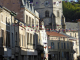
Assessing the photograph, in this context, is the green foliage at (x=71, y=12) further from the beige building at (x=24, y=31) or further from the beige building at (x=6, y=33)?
the beige building at (x=6, y=33)

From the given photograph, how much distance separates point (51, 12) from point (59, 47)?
19.7 meters

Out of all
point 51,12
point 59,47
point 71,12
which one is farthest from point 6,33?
point 71,12

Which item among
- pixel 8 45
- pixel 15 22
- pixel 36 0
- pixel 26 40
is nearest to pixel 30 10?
pixel 26 40

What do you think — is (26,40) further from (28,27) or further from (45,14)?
(45,14)

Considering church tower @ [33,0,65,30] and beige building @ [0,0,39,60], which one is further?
church tower @ [33,0,65,30]

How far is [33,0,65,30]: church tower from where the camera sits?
82312 millimetres

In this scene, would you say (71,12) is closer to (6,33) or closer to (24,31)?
(24,31)

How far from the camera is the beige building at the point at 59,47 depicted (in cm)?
6316

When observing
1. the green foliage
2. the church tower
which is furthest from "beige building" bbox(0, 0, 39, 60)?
the green foliage

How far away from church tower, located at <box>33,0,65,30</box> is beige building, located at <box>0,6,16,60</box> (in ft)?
168

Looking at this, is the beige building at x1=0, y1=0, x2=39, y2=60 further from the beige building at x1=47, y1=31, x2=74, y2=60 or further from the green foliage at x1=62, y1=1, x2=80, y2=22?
the green foliage at x1=62, y1=1, x2=80, y2=22

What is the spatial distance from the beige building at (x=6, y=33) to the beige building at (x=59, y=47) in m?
31.2

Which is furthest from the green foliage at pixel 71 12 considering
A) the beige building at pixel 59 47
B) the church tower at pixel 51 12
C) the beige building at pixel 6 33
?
the beige building at pixel 6 33

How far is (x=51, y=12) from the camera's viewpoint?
82.9m
